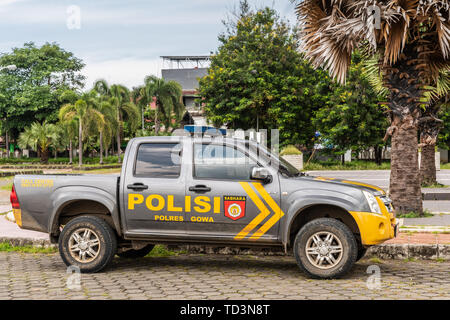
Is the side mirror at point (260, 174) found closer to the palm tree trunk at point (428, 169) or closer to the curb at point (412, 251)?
the curb at point (412, 251)

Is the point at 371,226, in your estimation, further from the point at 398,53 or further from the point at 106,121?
the point at 106,121

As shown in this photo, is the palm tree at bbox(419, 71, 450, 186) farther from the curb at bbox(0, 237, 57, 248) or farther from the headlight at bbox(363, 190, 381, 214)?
the curb at bbox(0, 237, 57, 248)

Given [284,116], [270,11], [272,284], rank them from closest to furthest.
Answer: [272,284], [284,116], [270,11]

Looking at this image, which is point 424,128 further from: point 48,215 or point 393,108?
point 48,215

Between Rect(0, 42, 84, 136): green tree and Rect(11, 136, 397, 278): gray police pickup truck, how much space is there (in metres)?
52.2

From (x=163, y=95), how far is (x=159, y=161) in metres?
46.9

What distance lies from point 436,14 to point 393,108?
6.99 ft

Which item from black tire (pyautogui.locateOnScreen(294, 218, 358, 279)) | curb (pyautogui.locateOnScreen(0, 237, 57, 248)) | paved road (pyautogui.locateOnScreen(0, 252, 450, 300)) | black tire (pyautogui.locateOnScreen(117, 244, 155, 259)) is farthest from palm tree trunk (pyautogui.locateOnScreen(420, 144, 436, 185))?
curb (pyautogui.locateOnScreen(0, 237, 57, 248))

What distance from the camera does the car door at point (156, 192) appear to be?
687 centimetres

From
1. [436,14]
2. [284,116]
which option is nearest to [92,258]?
[436,14]

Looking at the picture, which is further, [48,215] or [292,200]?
[48,215]

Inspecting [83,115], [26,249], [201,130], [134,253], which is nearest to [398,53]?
[201,130]

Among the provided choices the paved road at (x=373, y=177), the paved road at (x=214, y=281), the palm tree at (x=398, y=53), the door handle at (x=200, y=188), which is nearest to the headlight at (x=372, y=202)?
the paved road at (x=214, y=281)

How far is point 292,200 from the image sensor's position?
6.57 m
